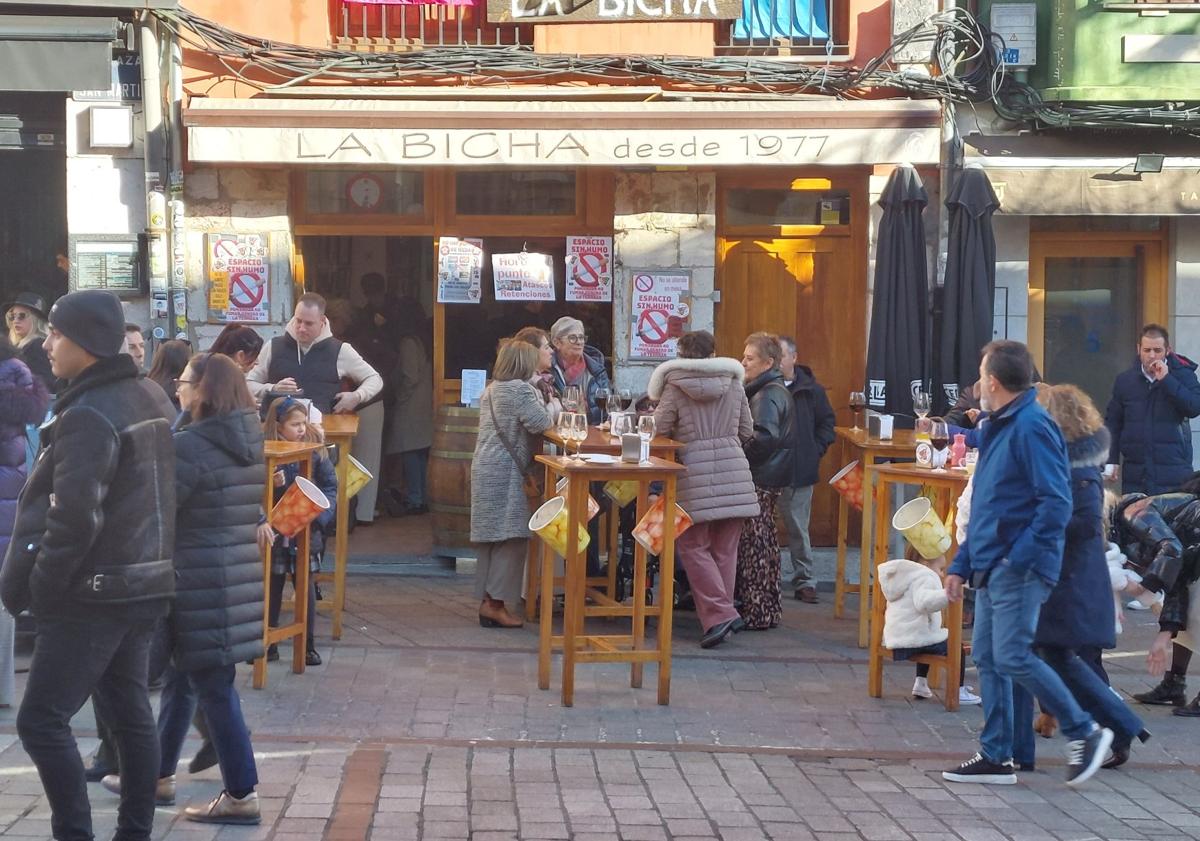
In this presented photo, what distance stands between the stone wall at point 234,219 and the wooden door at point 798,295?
9.88 feet

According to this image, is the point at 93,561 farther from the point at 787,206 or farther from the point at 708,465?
the point at 787,206

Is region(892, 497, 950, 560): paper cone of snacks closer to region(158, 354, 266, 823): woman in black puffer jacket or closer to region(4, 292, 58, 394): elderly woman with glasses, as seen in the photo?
region(158, 354, 266, 823): woman in black puffer jacket

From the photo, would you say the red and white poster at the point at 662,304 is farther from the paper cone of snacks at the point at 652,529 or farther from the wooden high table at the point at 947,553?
the paper cone of snacks at the point at 652,529

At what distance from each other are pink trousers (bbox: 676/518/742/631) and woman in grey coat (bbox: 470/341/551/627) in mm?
909

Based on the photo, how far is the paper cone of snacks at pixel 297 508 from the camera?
286 inches

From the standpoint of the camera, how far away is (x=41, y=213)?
11.3 metres

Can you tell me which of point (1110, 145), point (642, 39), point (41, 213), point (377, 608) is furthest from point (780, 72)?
point (41, 213)

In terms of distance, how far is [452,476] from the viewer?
10211mm

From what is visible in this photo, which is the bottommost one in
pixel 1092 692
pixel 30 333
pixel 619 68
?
pixel 1092 692

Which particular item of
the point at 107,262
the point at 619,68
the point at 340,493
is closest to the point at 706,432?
the point at 340,493

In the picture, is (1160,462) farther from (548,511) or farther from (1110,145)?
(548,511)

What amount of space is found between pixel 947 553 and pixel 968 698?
2.24ft

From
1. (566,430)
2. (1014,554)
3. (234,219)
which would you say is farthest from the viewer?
(234,219)

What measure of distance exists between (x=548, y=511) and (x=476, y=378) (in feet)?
12.7
